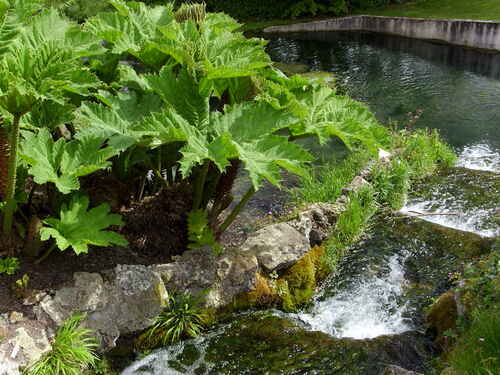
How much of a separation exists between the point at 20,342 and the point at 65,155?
52.4 inches

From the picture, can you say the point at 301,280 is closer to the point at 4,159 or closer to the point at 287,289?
the point at 287,289

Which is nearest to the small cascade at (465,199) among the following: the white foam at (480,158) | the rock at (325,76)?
the white foam at (480,158)

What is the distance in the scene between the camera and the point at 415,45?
60.0 feet

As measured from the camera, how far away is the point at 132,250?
440 centimetres

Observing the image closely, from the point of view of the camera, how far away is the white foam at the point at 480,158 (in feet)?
25.8

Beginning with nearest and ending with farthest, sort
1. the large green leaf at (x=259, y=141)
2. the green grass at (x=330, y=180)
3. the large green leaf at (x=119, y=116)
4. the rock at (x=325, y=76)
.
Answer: the large green leaf at (x=259, y=141)
the large green leaf at (x=119, y=116)
the green grass at (x=330, y=180)
the rock at (x=325, y=76)

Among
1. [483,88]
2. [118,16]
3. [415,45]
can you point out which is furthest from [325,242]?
[415,45]

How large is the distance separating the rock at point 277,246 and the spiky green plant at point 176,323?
77 cm

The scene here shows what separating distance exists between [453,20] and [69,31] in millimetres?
17044

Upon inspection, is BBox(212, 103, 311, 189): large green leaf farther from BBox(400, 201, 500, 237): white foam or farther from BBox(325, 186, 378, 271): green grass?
BBox(400, 201, 500, 237): white foam

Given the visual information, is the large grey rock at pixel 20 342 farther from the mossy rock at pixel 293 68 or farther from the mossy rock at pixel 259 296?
the mossy rock at pixel 293 68

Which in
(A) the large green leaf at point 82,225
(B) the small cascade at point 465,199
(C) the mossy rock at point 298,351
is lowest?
(B) the small cascade at point 465,199

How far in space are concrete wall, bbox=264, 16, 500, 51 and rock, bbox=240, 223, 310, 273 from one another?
1402cm

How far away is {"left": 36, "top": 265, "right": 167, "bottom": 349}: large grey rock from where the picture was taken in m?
Answer: 3.76
